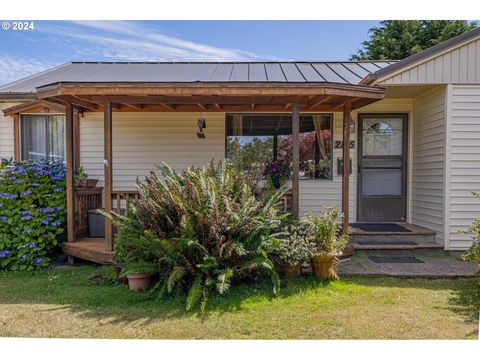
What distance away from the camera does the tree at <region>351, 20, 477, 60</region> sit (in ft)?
51.9

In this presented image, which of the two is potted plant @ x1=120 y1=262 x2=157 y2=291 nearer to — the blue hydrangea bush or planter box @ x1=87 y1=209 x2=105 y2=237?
the blue hydrangea bush

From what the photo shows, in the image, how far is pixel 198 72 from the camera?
6574mm

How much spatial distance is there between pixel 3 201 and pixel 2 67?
11.7ft

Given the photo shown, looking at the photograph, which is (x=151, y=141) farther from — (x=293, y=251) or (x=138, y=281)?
(x=293, y=251)

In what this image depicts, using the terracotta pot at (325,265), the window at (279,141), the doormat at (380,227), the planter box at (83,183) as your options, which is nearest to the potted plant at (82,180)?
the planter box at (83,183)

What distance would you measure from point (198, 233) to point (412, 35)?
55.4ft

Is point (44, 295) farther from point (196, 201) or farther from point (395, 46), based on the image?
point (395, 46)

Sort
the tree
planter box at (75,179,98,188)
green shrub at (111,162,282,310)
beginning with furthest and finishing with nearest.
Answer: the tree, planter box at (75,179,98,188), green shrub at (111,162,282,310)

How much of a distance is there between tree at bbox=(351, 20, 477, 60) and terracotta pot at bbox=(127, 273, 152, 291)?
1596 cm

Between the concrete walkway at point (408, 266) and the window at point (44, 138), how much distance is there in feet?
18.1

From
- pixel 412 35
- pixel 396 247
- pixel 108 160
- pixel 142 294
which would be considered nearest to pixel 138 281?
pixel 142 294

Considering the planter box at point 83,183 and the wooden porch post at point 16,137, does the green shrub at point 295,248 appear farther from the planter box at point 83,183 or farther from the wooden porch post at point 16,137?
the wooden porch post at point 16,137

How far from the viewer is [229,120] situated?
21.8 feet

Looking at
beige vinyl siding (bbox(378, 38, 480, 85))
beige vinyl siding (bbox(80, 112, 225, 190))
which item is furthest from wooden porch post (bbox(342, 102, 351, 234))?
beige vinyl siding (bbox(80, 112, 225, 190))
